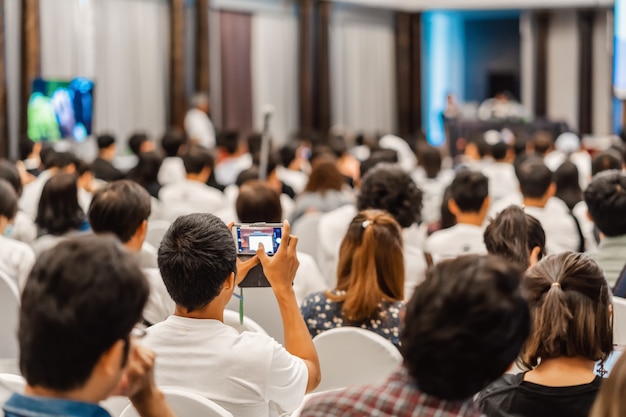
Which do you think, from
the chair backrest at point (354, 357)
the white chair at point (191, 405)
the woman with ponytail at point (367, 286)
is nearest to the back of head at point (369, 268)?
the woman with ponytail at point (367, 286)

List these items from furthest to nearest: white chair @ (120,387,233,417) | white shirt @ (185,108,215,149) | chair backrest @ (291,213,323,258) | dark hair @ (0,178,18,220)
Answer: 1. white shirt @ (185,108,215,149)
2. chair backrest @ (291,213,323,258)
3. dark hair @ (0,178,18,220)
4. white chair @ (120,387,233,417)

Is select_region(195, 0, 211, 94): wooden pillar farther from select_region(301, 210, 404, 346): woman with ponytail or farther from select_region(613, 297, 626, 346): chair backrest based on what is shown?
select_region(613, 297, 626, 346): chair backrest

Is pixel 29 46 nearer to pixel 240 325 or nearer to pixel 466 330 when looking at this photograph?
pixel 240 325

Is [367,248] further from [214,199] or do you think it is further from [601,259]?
[214,199]

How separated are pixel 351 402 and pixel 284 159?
22.9 feet

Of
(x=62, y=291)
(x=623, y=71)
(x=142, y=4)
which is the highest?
(x=142, y=4)

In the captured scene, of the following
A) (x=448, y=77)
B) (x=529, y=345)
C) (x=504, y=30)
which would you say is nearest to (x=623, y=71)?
(x=448, y=77)

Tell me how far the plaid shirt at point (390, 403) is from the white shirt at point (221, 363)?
0.58m

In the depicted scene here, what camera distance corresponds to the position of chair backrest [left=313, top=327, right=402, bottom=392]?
2.69 metres

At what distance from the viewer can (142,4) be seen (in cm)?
1170

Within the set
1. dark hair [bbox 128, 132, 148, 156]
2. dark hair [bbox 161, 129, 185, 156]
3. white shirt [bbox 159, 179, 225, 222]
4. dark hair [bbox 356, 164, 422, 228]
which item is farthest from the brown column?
dark hair [bbox 356, 164, 422, 228]

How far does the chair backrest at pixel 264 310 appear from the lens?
3.52 m

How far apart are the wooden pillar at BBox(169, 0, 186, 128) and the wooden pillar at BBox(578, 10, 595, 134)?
8.00 metres

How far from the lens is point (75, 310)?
1487 millimetres
